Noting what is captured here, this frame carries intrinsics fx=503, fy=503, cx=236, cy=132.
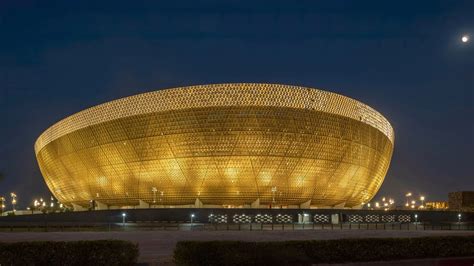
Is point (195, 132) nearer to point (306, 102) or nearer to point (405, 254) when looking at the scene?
point (306, 102)

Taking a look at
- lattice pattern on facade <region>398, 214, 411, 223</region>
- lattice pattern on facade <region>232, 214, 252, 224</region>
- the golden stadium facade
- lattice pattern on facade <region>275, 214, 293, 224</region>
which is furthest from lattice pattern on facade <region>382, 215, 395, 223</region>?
lattice pattern on facade <region>232, 214, 252, 224</region>

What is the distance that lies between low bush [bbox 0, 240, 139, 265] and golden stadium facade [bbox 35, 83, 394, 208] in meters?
44.1

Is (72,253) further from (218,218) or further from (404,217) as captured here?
(404,217)

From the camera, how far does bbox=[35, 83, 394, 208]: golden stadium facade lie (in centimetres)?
5697

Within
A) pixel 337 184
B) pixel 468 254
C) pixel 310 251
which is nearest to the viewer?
pixel 310 251

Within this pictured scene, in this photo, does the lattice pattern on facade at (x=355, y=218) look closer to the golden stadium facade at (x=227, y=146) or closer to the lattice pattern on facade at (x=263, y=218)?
the golden stadium facade at (x=227, y=146)

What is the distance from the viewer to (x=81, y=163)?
231 feet

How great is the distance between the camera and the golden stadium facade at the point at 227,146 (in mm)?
56969

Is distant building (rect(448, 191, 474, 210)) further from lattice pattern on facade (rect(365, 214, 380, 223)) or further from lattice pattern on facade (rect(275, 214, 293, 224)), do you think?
lattice pattern on facade (rect(275, 214, 293, 224))

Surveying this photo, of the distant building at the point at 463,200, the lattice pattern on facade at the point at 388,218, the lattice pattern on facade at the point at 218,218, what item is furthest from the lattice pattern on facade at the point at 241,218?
the distant building at the point at 463,200

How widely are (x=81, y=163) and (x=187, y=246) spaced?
6124 centimetres

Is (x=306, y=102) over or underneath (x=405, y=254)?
over

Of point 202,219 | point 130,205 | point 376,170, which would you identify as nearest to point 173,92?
point 202,219

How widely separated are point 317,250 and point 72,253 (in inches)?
259
